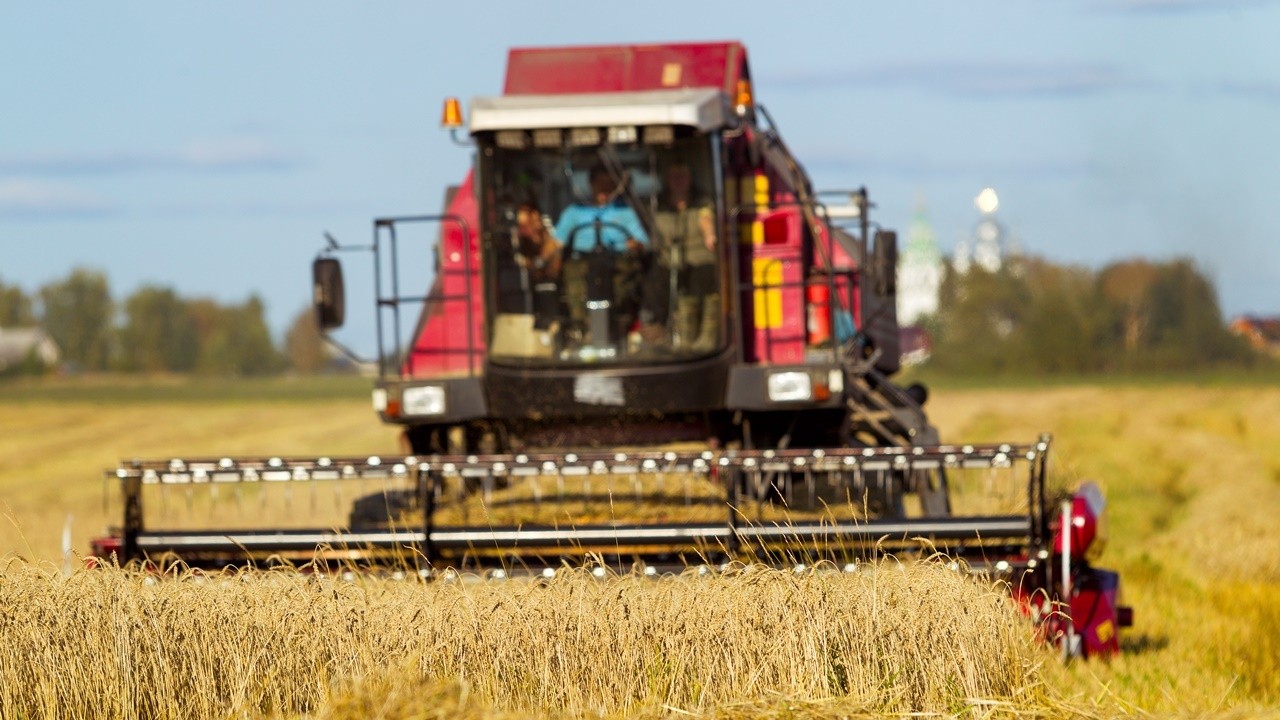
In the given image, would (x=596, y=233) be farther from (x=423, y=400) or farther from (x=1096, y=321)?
(x=1096, y=321)

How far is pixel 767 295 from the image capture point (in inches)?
402

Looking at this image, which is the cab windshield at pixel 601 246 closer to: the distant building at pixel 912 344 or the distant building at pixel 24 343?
the distant building at pixel 912 344

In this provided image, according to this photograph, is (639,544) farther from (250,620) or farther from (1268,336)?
(1268,336)

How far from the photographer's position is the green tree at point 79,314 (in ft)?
Answer: 328

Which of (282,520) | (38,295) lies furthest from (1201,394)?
(38,295)

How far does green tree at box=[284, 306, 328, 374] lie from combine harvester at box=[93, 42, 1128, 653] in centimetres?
9051

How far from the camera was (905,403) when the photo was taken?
1099cm

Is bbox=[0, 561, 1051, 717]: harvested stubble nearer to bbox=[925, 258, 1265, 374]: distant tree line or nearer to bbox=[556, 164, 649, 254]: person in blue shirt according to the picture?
bbox=[556, 164, 649, 254]: person in blue shirt

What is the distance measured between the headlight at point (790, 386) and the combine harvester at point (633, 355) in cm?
1

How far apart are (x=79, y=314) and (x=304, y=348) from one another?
40.8 feet

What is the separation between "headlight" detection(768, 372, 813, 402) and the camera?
9680 millimetres

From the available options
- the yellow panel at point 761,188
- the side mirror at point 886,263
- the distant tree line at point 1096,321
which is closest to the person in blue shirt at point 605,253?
the yellow panel at point 761,188

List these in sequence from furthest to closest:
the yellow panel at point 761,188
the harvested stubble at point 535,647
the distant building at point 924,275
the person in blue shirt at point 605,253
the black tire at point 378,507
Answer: the distant building at point 924,275, the yellow panel at point 761,188, the person in blue shirt at point 605,253, the black tire at point 378,507, the harvested stubble at point 535,647

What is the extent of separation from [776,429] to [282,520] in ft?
18.1
